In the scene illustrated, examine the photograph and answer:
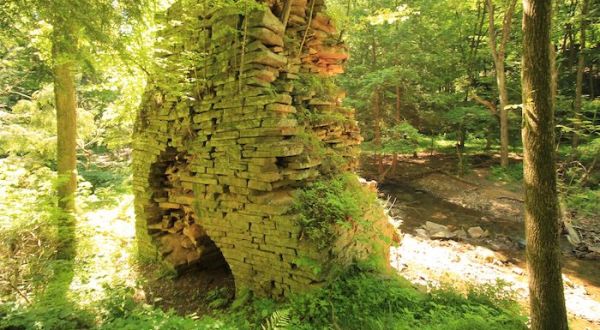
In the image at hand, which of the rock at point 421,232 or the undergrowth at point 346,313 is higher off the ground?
the undergrowth at point 346,313

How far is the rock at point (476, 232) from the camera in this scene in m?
9.93

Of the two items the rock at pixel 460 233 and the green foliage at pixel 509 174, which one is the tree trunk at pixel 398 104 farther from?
the rock at pixel 460 233

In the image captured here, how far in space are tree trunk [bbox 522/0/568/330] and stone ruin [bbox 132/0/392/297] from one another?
6.44 ft

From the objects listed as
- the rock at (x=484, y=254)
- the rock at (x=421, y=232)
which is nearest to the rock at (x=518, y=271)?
the rock at (x=484, y=254)

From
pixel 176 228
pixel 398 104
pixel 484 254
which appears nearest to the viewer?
pixel 176 228

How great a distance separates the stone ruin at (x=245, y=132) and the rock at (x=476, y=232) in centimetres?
709

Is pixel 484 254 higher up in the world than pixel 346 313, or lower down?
lower down

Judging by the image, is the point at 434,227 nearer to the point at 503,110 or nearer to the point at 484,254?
the point at 484,254

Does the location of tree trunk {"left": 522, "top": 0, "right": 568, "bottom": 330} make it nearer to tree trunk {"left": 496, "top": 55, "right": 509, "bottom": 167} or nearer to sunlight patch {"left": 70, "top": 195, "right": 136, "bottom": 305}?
sunlight patch {"left": 70, "top": 195, "right": 136, "bottom": 305}

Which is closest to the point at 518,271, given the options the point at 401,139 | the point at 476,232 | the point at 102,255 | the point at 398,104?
the point at 476,232

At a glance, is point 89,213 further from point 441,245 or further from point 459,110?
point 459,110

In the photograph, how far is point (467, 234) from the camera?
1014cm

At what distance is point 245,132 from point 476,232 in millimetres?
9274

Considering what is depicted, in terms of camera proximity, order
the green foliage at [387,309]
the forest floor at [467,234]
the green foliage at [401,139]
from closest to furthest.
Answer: the green foliage at [387,309] < the forest floor at [467,234] < the green foliage at [401,139]
